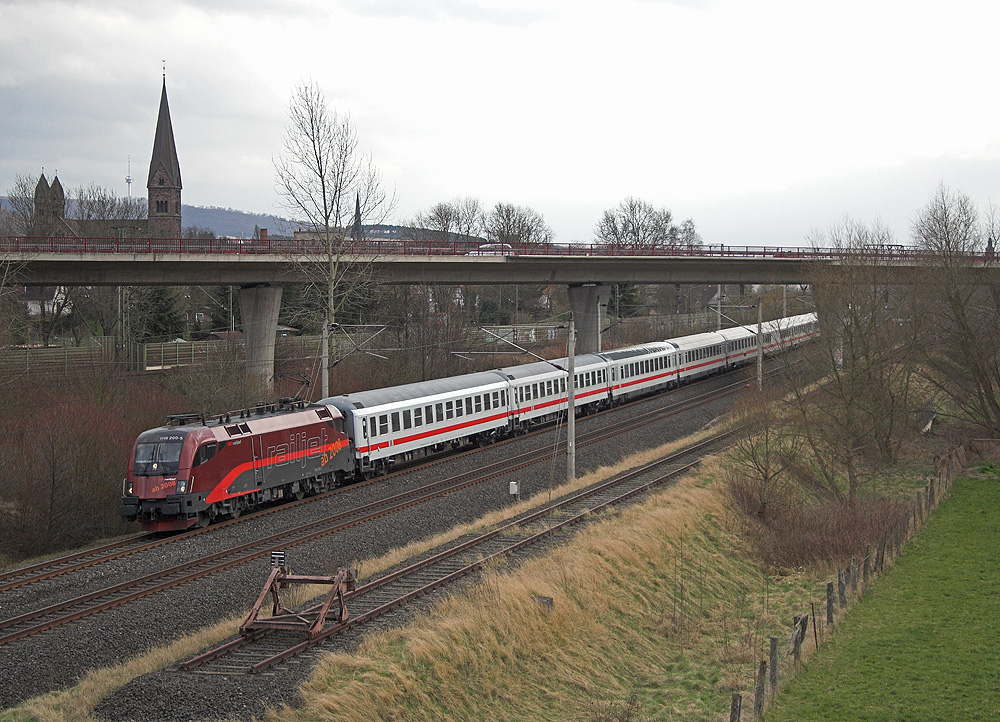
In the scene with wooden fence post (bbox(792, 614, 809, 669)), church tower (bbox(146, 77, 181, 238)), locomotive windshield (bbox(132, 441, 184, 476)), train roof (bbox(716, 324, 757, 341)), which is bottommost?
wooden fence post (bbox(792, 614, 809, 669))

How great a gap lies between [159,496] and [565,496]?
41.3ft

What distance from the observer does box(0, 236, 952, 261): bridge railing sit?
39281 millimetres

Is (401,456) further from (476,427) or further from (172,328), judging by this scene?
(172,328)

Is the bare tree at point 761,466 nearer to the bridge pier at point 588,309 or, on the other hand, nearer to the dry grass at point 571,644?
the dry grass at point 571,644

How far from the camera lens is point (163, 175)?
406 feet

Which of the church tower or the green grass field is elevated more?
the church tower

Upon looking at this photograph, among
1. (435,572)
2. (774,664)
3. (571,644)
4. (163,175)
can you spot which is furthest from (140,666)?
(163,175)

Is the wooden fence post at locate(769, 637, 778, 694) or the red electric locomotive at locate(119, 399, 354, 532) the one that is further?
the red electric locomotive at locate(119, 399, 354, 532)

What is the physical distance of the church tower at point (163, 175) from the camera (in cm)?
12362

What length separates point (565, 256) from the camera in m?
52.4

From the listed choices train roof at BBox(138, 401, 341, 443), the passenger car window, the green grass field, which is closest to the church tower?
train roof at BBox(138, 401, 341, 443)

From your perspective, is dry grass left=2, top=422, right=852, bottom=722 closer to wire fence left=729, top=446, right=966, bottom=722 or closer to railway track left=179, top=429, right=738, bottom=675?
wire fence left=729, top=446, right=966, bottom=722

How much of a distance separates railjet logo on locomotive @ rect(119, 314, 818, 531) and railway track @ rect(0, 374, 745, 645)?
104 cm

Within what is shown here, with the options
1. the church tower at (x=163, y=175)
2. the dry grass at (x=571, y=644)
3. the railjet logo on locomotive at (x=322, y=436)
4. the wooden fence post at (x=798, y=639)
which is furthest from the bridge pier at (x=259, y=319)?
the church tower at (x=163, y=175)
